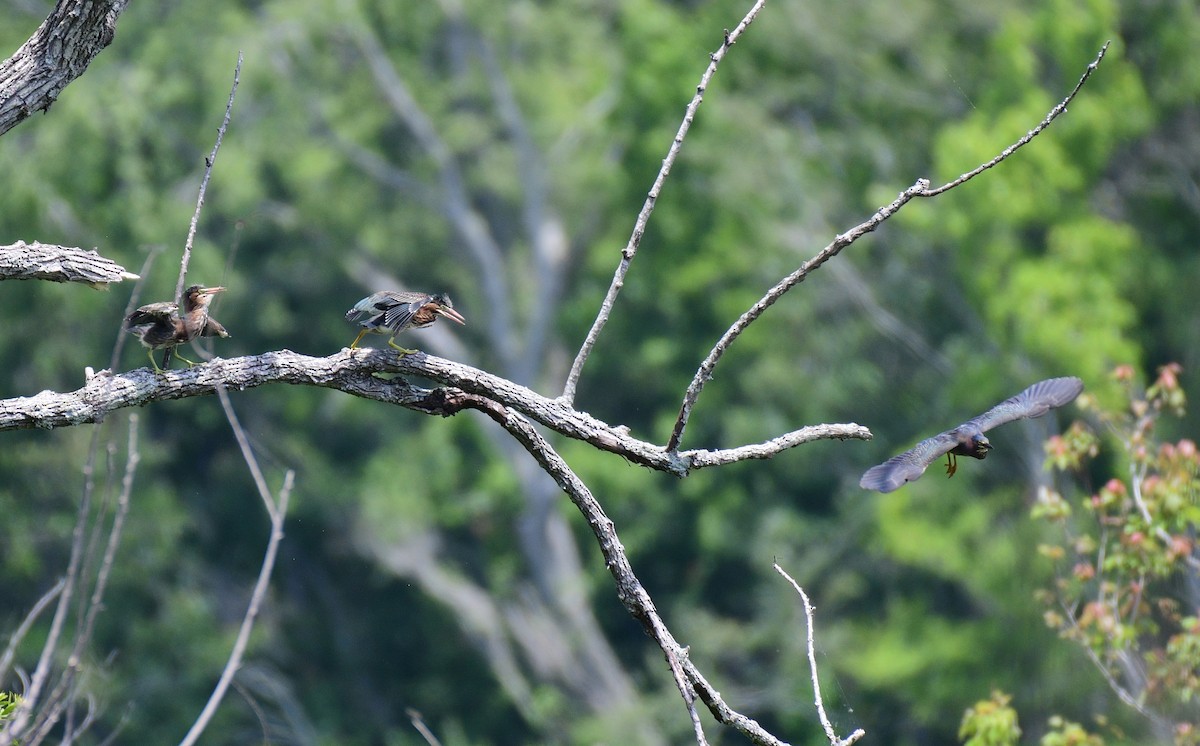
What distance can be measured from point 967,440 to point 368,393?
71.6 inches

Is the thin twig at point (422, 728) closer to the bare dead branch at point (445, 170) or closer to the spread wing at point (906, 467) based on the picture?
the spread wing at point (906, 467)

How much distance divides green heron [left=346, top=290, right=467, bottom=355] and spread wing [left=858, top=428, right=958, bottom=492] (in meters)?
1.31

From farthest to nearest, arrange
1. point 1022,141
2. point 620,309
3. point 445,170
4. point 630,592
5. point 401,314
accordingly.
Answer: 1. point 445,170
2. point 620,309
3. point 401,314
4. point 630,592
5. point 1022,141

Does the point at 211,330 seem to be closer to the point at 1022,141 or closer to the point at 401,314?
the point at 401,314

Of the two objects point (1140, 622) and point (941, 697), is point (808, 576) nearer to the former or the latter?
point (941, 697)

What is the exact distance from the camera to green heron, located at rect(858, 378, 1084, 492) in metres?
4.14

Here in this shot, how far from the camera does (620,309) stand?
960 inches

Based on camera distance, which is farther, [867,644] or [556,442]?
[556,442]

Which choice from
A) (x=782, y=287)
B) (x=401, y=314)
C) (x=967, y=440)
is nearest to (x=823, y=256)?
(x=782, y=287)

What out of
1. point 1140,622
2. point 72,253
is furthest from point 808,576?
point 72,253

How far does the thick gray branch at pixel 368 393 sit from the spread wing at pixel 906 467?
0.13 m

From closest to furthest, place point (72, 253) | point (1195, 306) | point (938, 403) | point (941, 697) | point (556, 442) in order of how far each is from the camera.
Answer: point (72, 253), point (1195, 306), point (941, 697), point (938, 403), point (556, 442)

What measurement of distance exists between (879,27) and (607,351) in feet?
22.6

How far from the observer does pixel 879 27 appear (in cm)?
2212
